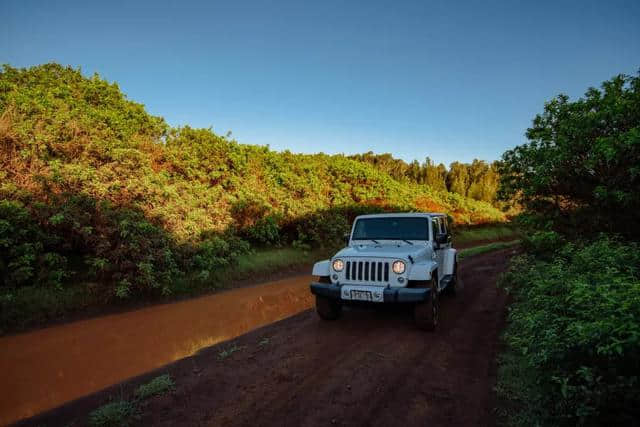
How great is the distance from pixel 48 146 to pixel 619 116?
44.7 ft

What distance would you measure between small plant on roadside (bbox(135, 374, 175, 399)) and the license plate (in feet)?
9.92

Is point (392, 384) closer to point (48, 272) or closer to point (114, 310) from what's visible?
point (114, 310)

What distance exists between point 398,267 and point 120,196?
26.6 ft

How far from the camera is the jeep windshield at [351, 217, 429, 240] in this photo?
23.5 feet

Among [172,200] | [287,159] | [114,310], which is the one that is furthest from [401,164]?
[114,310]

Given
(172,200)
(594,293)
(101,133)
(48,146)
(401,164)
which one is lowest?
(594,293)

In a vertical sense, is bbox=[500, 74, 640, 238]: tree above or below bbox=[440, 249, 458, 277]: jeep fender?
above

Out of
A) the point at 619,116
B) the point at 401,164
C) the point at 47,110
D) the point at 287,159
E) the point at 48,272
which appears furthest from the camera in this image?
the point at 401,164

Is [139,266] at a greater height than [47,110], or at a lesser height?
lesser

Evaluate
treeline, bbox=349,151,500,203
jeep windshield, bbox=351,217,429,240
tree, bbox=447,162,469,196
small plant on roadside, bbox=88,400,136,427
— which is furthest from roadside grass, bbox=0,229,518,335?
tree, bbox=447,162,469,196

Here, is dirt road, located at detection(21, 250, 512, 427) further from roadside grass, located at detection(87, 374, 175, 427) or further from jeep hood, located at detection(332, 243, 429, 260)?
jeep hood, located at detection(332, 243, 429, 260)

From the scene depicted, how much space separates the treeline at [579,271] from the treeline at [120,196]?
8.18 m

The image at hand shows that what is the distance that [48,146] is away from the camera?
360 inches

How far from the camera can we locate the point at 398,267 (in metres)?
5.68
